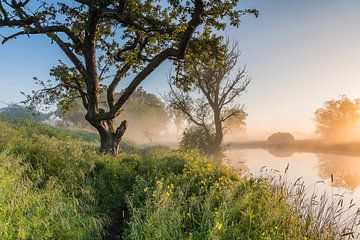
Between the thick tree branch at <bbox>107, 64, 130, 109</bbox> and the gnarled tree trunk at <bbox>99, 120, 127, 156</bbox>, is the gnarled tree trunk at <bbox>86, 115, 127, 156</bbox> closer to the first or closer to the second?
the gnarled tree trunk at <bbox>99, 120, 127, 156</bbox>

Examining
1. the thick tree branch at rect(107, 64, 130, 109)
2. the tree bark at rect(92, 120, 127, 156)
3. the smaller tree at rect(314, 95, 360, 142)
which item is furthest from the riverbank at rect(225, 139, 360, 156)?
the tree bark at rect(92, 120, 127, 156)

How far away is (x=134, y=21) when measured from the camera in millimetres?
14781

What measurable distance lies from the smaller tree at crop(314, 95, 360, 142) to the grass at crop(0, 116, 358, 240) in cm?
5487

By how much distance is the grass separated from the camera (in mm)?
5508

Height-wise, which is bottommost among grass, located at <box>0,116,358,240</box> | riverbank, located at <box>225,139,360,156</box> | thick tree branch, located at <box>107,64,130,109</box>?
grass, located at <box>0,116,358,240</box>

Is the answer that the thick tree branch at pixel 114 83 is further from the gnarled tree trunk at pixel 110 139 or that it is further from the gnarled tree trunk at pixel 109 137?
the gnarled tree trunk at pixel 110 139

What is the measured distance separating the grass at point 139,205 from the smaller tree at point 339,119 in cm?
5487

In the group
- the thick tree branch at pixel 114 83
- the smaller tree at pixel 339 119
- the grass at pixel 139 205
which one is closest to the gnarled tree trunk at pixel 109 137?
the thick tree branch at pixel 114 83

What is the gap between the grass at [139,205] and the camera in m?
5.51

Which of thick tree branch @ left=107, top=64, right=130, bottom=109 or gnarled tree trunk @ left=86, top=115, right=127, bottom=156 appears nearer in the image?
gnarled tree trunk @ left=86, top=115, right=127, bottom=156

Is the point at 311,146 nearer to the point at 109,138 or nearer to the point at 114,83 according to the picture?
the point at 114,83

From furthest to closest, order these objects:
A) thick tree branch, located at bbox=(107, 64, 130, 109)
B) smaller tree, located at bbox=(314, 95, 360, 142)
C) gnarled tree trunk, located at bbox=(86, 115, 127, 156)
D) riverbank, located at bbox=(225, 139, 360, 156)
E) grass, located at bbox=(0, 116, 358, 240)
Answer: smaller tree, located at bbox=(314, 95, 360, 142) → riverbank, located at bbox=(225, 139, 360, 156) → thick tree branch, located at bbox=(107, 64, 130, 109) → gnarled tree trunk, located at bbox=(86, 115, 127, 156) → grass, located at bbox=(0, 116, 358, 240)

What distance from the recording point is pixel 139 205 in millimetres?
7781

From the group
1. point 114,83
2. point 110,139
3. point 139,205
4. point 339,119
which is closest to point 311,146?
point 339,119
